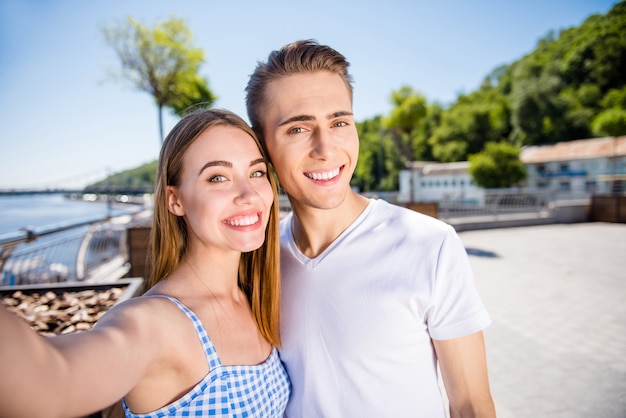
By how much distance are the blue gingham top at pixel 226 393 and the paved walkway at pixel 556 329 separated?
2.39m

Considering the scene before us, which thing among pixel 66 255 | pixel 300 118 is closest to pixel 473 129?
pixel 66 255

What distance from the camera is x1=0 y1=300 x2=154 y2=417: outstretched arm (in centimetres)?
60

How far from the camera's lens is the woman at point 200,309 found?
34.4 inches

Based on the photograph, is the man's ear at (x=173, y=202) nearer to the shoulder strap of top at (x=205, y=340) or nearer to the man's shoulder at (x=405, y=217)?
the shoulder strap of top at (x=205, y=340)

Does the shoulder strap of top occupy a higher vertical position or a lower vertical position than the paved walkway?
higher

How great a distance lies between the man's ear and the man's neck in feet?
1.86

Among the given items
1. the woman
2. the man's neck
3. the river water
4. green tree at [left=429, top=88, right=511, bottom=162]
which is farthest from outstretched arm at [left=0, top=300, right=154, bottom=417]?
green tree at [left=429, top=88, right=511, bottom=162]

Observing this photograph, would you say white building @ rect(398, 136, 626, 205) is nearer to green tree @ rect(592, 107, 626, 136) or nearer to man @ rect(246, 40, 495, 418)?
green tree @ rect(592, 107, 626, 136)

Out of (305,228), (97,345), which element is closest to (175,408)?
(97,345)

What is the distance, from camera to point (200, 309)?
54.4 inches

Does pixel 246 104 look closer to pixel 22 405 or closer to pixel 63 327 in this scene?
pixel 22 405

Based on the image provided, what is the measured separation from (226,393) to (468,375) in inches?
35.7

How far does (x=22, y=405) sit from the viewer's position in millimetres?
612

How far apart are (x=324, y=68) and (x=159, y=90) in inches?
383
